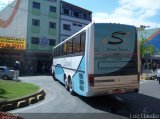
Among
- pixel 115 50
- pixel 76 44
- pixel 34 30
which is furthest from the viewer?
pixel 34 30

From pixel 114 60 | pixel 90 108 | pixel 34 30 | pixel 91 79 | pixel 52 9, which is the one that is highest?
pixel 52 9

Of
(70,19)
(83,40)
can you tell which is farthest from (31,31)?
(83,40)

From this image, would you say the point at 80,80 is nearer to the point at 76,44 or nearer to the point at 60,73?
the point at 76,44

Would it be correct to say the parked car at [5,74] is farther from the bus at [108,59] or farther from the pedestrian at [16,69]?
Answer: the bus at [108,59]

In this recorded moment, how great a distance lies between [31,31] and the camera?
147 ft

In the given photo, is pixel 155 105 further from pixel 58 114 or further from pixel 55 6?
pixel 55 6

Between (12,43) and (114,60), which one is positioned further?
(12,43)

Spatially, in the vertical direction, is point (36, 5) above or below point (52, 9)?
above

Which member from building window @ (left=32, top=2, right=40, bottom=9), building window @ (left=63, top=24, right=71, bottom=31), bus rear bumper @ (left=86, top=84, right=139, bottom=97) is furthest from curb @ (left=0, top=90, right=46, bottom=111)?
building window @ (left=63, top=24, right=71, bottom=31)

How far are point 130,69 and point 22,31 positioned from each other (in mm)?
34448

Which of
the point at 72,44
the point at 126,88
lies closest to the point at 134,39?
the point at 126,88

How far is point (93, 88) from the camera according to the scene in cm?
1220

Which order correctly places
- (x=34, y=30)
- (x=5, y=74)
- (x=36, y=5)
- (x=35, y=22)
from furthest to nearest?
Result: (x=36, y=5), (x=35, y=22), (x=34, y=30), (x=5, y=74)

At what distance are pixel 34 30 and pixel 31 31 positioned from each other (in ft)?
1.92
